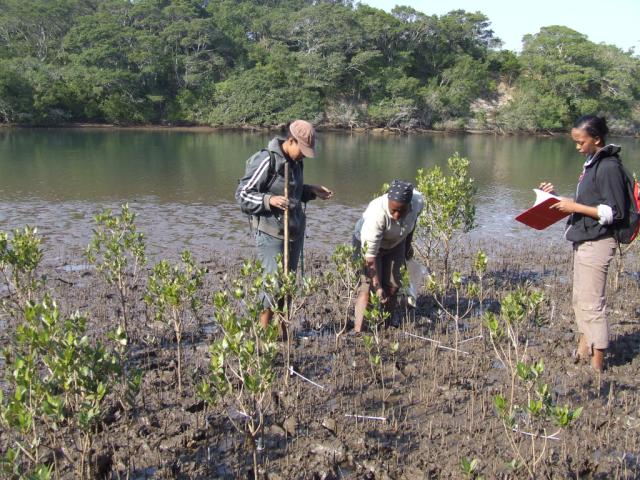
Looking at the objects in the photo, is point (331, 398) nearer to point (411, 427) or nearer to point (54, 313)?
point (411, 427)

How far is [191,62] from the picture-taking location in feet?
192

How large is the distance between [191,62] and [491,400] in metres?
58.9

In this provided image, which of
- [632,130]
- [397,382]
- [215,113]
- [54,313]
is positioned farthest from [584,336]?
[632,130]

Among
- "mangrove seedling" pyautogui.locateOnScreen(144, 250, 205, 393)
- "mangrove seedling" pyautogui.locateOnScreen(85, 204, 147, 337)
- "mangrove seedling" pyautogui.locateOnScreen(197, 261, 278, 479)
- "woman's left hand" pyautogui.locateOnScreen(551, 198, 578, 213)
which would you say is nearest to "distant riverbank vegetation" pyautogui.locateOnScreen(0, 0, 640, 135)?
"mangrove seedling" pyautogui.locateOnScreen(85, 204, 147, 337)

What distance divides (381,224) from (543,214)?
153cm

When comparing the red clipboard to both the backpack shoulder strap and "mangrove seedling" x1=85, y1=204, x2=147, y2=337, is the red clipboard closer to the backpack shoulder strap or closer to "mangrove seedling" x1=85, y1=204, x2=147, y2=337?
the backpack shoulder strap

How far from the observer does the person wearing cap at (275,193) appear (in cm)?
527

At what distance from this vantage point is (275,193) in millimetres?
5477

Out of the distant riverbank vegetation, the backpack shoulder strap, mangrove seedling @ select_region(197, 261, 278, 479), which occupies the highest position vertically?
the distant riverbank vegetation

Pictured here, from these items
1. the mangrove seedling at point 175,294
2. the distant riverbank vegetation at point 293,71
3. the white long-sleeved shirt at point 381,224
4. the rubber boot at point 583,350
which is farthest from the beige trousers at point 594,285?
the distant riverbank vegetation at point 293,71

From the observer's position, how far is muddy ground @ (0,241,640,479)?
3.92 m

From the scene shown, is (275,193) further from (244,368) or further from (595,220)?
(595,220)

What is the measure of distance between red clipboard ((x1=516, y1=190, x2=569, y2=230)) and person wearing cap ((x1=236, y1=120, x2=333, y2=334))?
213 centimetres

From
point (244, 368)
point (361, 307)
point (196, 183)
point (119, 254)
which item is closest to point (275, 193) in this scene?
point (361, 307)
